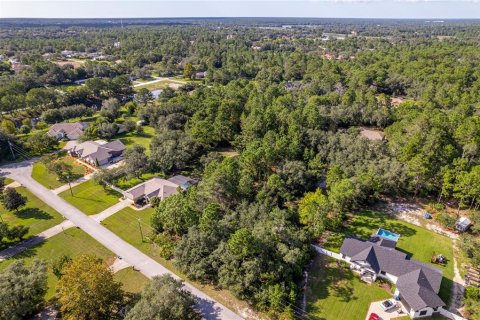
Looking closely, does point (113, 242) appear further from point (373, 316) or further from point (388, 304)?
point (388, 304)

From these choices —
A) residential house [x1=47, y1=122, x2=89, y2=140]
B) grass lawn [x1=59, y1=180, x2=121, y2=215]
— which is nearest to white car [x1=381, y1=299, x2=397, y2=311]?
grass lawn [x1=59, y1=180, x2=121, y2=215]

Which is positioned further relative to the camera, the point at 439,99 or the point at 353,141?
the point at 439,99

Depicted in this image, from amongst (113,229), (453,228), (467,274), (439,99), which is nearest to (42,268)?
(113,229)

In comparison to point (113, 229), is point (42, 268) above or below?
above

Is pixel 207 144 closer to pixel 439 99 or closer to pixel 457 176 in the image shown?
pixel 457 176

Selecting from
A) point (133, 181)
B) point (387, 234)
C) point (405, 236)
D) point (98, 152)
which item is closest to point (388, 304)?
point (387, 234)

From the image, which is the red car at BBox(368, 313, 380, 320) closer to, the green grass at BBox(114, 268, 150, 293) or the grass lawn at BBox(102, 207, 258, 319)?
the grass lawn at BBox(102, 207, 258, 319)
